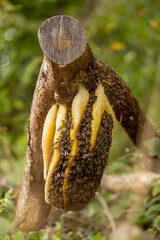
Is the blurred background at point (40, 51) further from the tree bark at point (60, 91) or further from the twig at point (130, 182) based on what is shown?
the tree bark at point (60, 91)

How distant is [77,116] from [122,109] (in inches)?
22.4

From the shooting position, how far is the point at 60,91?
74.6 inches

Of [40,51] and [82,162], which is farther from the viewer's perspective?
[40,51]

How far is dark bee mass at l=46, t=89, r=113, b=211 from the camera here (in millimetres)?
1811

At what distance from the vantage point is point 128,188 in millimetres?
3629

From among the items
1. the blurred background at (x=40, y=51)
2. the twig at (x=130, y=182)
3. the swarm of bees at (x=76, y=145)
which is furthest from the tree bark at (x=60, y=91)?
the blurred background at (x=40, y=51)

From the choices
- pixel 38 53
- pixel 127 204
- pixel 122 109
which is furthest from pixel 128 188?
pixel 38 53

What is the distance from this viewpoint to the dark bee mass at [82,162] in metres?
1.81

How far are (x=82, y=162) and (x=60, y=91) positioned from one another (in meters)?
0.51

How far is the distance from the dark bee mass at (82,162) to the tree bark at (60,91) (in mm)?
178

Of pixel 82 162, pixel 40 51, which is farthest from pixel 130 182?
pixel 40 51

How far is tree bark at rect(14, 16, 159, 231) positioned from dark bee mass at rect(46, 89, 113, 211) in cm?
18

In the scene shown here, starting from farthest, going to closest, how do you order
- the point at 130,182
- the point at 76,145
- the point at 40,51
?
the point at 40,51, the point at 130,182, the point at 76,145

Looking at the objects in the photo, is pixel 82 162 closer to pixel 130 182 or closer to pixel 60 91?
pixel 60 91
